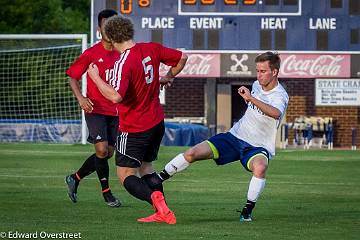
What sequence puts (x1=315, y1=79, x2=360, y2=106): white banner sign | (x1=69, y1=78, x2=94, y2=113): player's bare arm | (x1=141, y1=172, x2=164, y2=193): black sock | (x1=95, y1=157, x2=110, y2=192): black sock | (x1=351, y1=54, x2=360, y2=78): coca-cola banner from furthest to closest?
(x1=315, y1=79, x2=360, y2=106): white banner sign, (x1=351, y1=54, x2=360, y2=78): coca-cola banner, (x1=95, y1=157, x2=110, y2=192): black sock, (x1=69, y1=78, x2=94, y2=113): player's bare arm, (x1=141, y1=172, x2=164, y2=193): black sock

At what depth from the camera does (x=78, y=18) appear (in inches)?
2532

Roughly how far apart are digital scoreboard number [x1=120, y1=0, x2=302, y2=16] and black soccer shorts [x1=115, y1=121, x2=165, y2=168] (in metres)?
25.6

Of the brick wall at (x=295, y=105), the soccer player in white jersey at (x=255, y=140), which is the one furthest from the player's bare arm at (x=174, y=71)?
the brick wall at (x=295, y=105)

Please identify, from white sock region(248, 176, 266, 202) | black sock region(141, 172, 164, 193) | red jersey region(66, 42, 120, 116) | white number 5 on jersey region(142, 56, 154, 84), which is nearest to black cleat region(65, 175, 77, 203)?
red jersey region(66, 42, 120, 116)

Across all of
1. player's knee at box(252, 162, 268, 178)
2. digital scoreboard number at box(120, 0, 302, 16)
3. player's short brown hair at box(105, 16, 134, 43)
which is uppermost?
A: digital scoreboard number at box(120, 0, 302, 16)

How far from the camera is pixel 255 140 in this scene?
38.4 ft

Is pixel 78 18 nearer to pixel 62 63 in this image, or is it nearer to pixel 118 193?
pixel 62 63

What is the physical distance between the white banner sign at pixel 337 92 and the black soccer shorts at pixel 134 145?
35580mm

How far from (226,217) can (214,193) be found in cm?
371

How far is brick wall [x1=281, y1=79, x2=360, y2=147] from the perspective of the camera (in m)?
49.0

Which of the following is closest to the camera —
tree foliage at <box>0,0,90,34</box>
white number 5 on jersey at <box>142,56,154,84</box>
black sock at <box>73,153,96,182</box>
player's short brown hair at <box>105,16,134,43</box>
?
player's short brown hair at <box>105,16,134,43</box>

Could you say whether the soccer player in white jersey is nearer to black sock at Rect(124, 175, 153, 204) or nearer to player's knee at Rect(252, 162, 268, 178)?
player's knee at Rect(252, 162, 268, 178)

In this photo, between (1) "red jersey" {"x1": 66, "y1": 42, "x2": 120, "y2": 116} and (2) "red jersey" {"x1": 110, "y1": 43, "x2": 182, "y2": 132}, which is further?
(1) "red jersey" {"x1": 66, "y1": 42, "x2": 120, "y2": 116}

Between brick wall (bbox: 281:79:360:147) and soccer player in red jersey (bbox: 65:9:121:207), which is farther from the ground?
soccer player in red jersey (bbox: 65:9:121:207)
